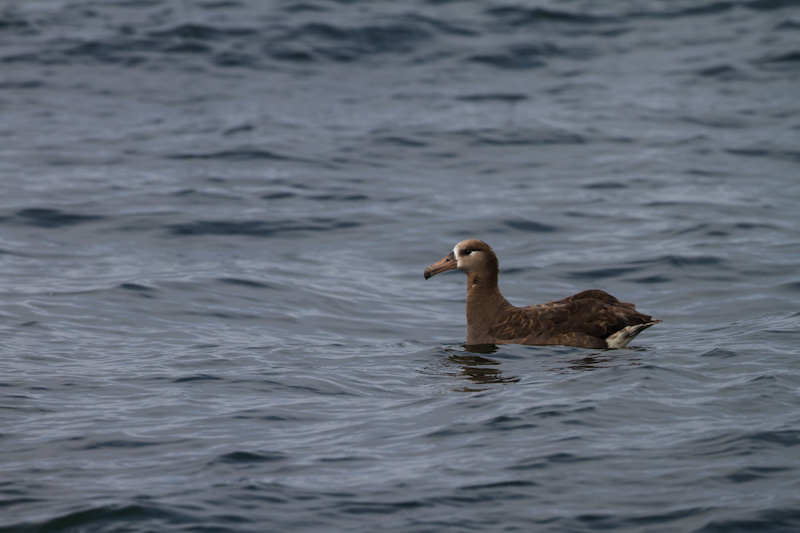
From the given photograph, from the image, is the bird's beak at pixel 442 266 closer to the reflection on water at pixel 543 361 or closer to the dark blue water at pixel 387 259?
the dark blue water at pixel 387 259

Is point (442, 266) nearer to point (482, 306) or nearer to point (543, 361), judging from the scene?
point (482, 306)

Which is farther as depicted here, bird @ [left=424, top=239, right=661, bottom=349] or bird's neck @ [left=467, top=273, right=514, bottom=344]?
bird's neck @ [left=467, top=273, right=514, bottom=344]

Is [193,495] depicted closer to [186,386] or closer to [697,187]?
[186,386]

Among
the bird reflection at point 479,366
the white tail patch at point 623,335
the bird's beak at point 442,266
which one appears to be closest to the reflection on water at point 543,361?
the bird reflection at point 479,366

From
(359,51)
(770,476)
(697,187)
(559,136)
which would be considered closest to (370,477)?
(770,476)

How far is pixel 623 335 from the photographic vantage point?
11086mm

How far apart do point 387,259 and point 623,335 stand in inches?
234

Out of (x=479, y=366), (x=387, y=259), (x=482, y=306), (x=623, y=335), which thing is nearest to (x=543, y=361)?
(x=479, y=366)

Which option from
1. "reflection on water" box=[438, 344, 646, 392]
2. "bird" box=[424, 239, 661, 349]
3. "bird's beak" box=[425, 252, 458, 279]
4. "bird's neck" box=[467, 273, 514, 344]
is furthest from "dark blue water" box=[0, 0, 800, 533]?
"bird's beak" box=[425, 252, 458, 279]

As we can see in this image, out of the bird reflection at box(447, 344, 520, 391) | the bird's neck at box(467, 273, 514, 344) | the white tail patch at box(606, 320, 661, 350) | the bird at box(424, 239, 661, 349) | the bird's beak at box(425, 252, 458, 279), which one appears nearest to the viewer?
the bird reflection at box(447, 344, 520, 391)

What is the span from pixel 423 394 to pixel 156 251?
760 centimetres

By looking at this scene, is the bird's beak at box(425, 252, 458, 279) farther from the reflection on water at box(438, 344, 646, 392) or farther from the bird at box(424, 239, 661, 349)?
the reflection on water at box(438, 344, 646, 392)

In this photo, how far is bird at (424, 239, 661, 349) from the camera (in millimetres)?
11102

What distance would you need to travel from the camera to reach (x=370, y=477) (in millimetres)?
7660
